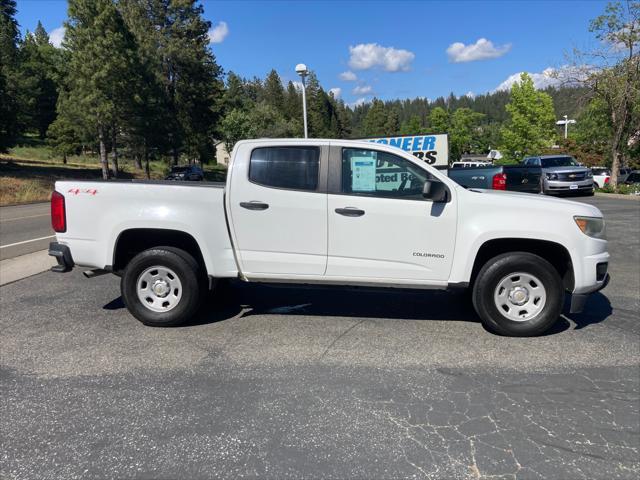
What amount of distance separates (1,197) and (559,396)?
1086 inches

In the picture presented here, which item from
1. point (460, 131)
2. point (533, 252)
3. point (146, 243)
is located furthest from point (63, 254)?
point (460, 131)

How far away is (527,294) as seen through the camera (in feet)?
15.4

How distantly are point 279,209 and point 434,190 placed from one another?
1.52m

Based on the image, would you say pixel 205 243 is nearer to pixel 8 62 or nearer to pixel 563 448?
pixel 563 448

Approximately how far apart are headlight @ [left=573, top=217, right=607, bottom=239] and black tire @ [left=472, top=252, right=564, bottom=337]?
48 cm

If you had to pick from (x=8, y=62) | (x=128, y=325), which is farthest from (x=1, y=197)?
(x=128, y=325)

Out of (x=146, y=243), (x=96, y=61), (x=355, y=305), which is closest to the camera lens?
(x=146, y=243)

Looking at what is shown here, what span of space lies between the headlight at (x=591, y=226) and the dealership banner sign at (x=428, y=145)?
204 inches

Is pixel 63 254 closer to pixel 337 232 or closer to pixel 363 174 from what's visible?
pixel 337 232

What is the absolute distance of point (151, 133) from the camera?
3634cm

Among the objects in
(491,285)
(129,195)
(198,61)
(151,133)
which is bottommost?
(491,285)

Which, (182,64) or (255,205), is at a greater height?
(182,64)

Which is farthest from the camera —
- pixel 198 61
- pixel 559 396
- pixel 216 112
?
pixel 216 112

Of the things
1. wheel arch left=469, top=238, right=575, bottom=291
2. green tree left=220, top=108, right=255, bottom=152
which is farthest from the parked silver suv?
green tree left=220, top=108, right=255, bottom=152
